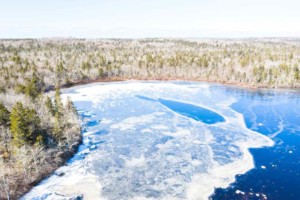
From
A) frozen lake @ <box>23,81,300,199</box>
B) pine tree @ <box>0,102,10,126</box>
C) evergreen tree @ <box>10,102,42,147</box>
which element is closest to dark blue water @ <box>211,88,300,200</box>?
frozen lake @ <box>23,81,300,199</box>

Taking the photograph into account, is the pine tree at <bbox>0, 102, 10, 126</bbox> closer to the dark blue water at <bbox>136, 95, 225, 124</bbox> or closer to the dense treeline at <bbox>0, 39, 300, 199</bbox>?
the dense treeline at <bbox>0, 39, 300, 199</bbox>

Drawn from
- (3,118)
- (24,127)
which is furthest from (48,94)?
(24,127)

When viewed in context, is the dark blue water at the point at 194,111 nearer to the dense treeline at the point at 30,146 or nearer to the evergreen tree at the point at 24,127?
the dense treeline at the point at 30,146

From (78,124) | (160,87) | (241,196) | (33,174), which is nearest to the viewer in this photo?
(241,196)

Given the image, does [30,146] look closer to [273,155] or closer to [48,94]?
[273,155]

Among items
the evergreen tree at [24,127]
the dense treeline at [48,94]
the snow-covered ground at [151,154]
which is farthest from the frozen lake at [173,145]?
the evergreen tree at [24,127]

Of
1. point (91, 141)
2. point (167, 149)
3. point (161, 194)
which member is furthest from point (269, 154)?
point (91, 141)

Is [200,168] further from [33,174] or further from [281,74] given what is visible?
[281,74]
